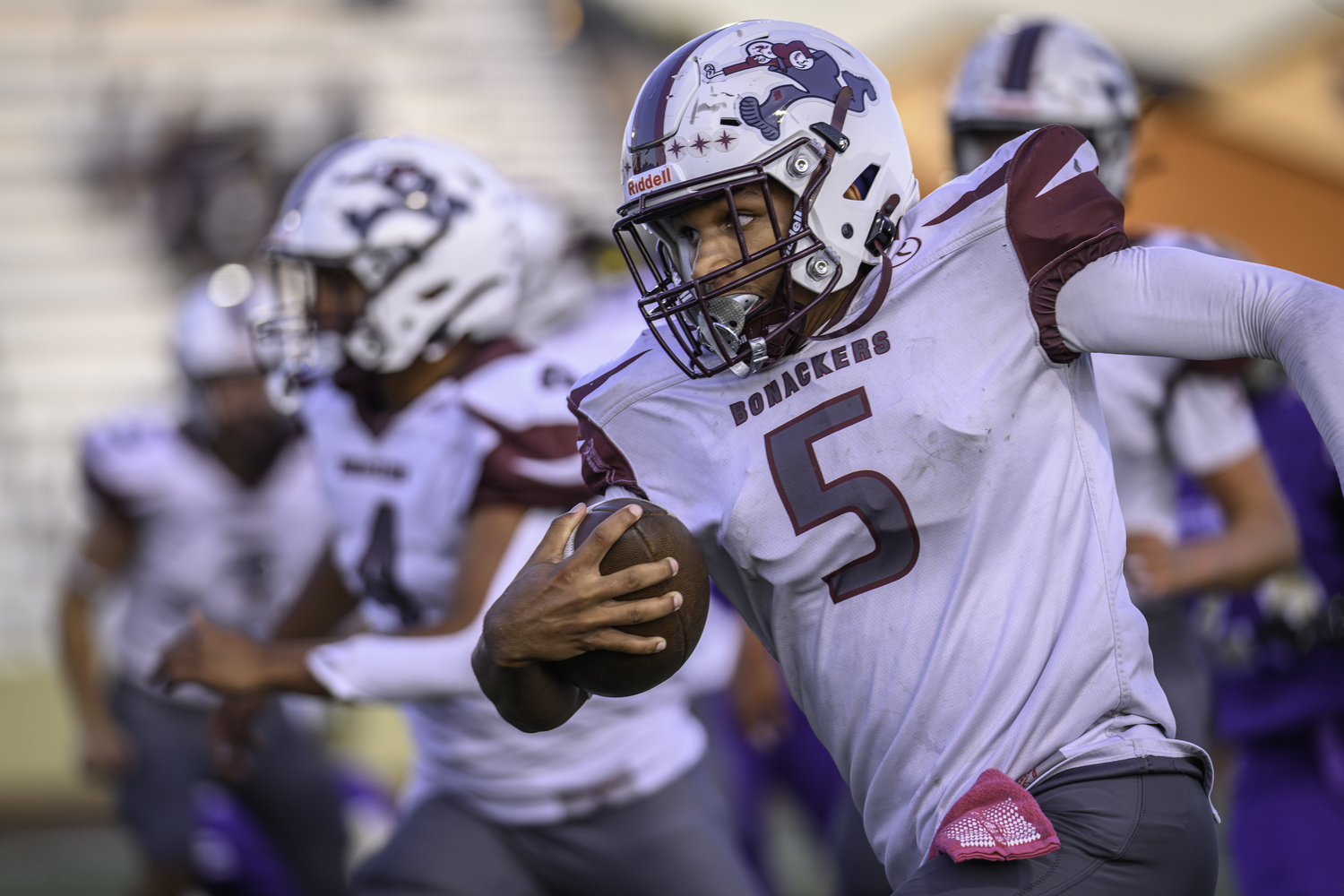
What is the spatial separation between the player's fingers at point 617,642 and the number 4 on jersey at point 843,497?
0.99 ft

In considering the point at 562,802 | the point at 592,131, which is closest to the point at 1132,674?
the point at 562,802

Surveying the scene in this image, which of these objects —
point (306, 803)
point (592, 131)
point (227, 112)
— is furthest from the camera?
point (592, 131)

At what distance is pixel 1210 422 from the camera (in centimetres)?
349

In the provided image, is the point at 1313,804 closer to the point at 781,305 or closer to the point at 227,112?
the point at 781,305

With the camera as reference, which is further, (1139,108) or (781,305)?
(1139,108)

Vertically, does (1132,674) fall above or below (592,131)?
above

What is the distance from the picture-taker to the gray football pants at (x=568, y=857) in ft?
10.3

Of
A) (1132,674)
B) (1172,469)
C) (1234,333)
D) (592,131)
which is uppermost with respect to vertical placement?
(1234,333)

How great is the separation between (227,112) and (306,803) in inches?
406

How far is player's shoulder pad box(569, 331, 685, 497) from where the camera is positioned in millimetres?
2342

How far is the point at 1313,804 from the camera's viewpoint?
3.72m

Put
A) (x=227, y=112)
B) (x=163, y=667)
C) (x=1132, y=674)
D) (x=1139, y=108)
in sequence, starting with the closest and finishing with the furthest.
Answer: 1. (x=1132, y=674)
2. (x=163, y=667)
3. (x=1139, y=108)
4. (x=227, y=112)

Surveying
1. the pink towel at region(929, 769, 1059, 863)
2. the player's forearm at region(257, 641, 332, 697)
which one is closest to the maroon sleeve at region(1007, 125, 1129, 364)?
Answer: the pink towel at region(929, 769, 1059, 863)

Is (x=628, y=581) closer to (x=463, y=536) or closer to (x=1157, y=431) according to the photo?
(x=463, y=536)
